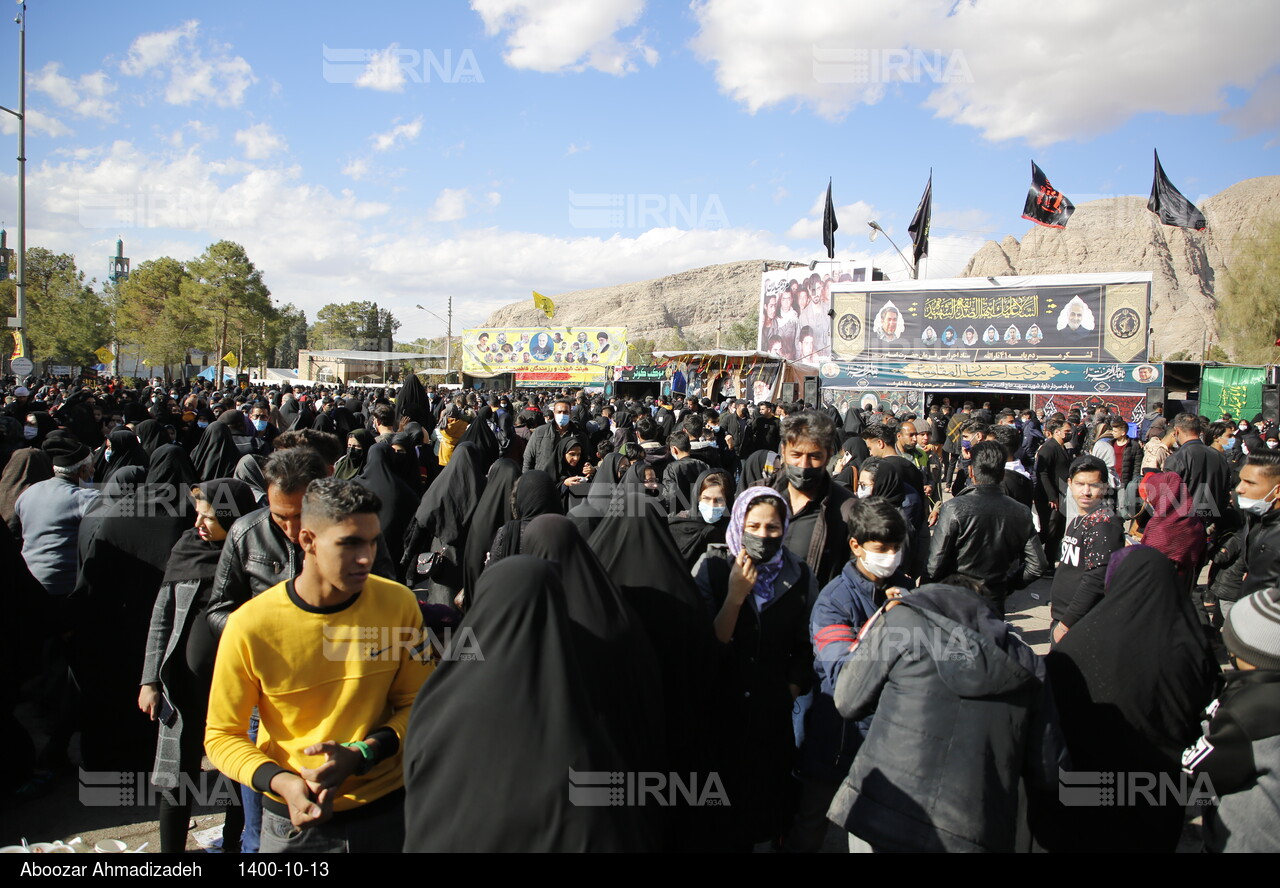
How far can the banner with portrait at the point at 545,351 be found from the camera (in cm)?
3619

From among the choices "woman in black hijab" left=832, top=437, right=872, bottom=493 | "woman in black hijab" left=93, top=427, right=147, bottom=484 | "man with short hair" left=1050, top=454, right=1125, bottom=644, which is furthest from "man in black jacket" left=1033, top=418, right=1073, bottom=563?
"woman in black hijab" left=93, top=427, right=147, bottom=484

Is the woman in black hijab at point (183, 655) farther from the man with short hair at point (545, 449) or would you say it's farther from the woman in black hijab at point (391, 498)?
the man with short hair at point (545, 449)

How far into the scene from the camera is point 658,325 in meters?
147

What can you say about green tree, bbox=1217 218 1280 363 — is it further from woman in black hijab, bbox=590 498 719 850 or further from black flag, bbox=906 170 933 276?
woman in black hijab, bbox=590 498 719 850

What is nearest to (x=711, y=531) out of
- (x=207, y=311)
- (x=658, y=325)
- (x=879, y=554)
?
(x=879, y=554)

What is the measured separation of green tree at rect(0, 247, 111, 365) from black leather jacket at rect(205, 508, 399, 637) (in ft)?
166

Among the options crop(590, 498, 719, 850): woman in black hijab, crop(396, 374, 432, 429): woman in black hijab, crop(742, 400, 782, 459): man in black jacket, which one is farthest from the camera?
crop(742, 400, 782, 459): man in black jacket

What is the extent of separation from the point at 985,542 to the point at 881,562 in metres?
1.61

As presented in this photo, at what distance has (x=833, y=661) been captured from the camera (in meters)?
2.51

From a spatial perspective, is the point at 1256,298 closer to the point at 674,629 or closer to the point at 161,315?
the point at 674,629

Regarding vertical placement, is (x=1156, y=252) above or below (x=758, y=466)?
above

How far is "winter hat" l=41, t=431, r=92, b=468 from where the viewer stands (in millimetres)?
4031

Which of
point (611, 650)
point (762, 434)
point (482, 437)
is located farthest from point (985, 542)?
point (762, 434)

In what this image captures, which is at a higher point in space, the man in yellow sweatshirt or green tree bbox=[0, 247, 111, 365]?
green tree bbox=[0, 247, 111, 365]
